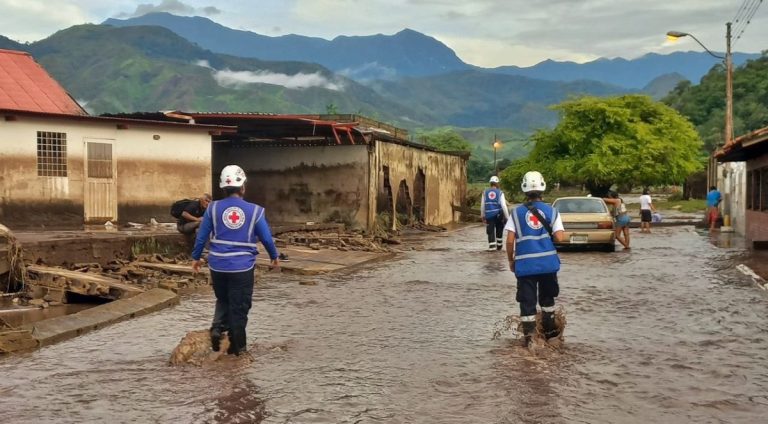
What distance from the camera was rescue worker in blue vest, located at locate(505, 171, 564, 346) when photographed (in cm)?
802

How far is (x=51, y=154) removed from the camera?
19094mm

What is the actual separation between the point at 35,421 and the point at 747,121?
96.0 metres

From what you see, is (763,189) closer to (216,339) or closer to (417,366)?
(417,366)

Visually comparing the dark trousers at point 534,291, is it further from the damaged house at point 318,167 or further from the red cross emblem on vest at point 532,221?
the damaged house at point 318,167

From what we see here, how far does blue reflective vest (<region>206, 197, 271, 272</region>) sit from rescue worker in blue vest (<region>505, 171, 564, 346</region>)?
2698 mm

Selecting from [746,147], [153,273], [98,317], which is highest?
[746,147]

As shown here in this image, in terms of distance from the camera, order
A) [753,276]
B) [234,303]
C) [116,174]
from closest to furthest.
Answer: [234,303]
[753,276]
[116,174]

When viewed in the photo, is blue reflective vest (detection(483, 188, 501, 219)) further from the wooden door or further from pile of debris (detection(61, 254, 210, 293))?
the wooden door

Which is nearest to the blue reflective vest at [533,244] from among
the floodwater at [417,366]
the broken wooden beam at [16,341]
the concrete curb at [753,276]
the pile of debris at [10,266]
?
the floodwater at [417,366]

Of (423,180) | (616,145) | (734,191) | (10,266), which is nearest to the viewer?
(10,266)

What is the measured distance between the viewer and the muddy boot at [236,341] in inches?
292

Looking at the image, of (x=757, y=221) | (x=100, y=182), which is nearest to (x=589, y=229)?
(x=757, y=221)

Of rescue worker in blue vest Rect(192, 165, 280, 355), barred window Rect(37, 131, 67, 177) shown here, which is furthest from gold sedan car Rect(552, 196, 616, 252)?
rescue worker in blue vest Rect(192, 165, 280, 355)

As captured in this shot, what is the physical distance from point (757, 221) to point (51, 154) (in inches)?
780
